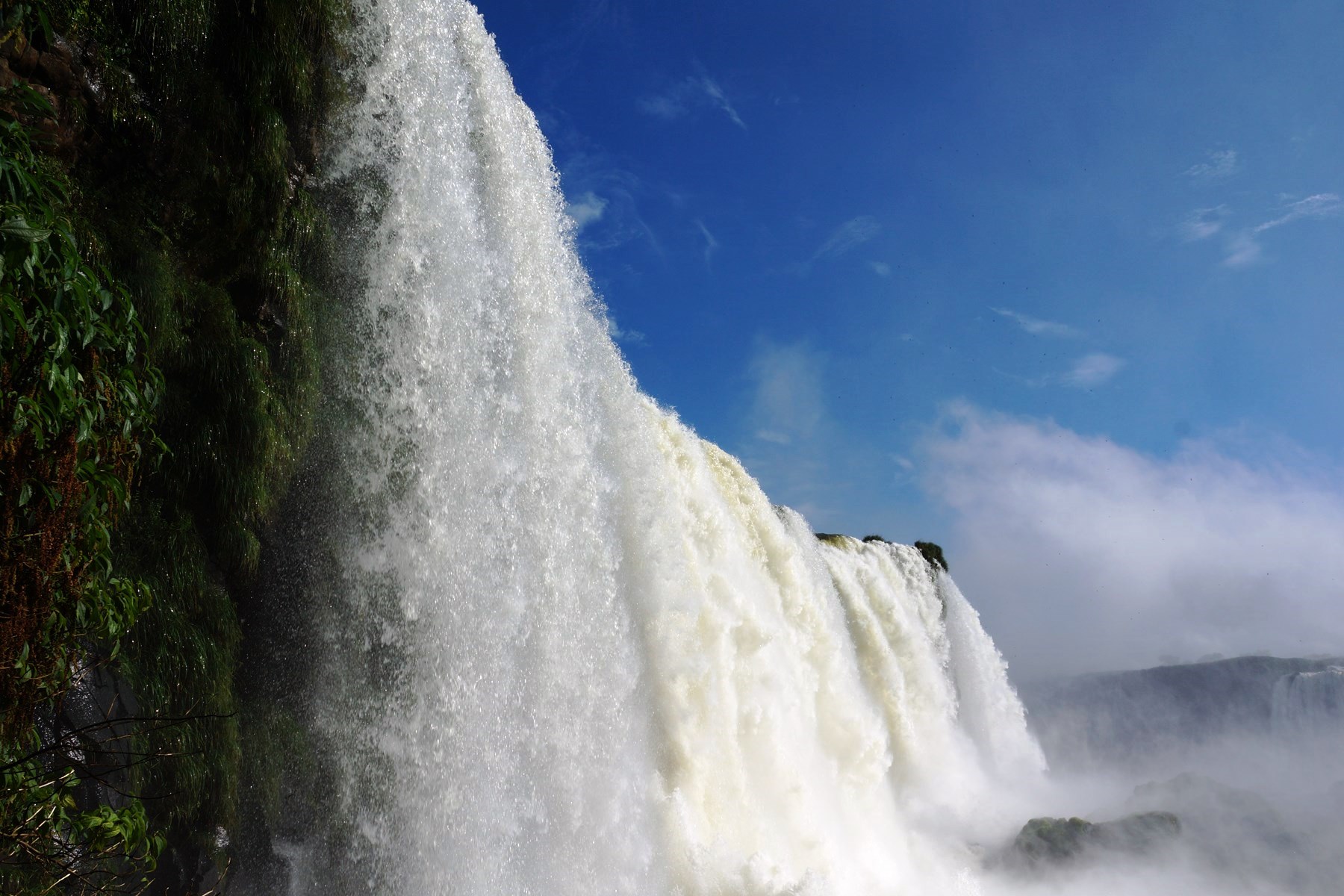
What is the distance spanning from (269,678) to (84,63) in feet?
13.0

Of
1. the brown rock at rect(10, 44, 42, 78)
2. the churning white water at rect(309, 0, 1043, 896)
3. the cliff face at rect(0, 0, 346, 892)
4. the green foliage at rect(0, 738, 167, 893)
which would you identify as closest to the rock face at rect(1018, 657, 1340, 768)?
the churning white water at rect(309, 0, 1043, 896)

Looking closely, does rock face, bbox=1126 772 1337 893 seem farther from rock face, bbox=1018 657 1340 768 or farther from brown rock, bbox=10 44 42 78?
brown rock, bbox=10 44 42 78

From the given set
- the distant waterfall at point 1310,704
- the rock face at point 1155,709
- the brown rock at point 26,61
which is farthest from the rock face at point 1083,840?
the distant waterfall at point 1310,704

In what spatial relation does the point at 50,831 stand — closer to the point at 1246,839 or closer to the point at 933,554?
the point at 1246,839

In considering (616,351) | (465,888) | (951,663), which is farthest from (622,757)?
(951,663)

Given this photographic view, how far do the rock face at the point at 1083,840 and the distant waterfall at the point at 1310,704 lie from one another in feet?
52.8

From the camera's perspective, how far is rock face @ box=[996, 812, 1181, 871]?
13562mm

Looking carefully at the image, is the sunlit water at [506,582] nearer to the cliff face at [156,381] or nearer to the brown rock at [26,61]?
the cliff face at [156,381]

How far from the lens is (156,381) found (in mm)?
4445

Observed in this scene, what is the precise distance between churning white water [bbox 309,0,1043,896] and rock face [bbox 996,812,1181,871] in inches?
215

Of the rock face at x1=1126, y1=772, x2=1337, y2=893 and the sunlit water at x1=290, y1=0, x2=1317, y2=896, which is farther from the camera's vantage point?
the rock face at x1=1126, y1=772, x2=1337, y2=893

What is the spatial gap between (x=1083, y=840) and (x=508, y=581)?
11.9 m

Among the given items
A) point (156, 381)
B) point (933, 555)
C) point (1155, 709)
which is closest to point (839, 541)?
point (933, 555)

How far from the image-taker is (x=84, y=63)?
5074 millimetres
